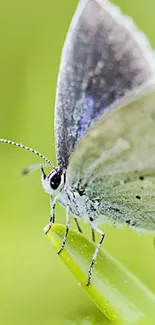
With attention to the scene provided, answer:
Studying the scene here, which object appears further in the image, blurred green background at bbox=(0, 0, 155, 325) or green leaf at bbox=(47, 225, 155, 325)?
blurred green background at bbox=(0, 0, 155, 325)

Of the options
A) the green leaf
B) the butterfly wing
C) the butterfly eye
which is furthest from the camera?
the butterfly eye

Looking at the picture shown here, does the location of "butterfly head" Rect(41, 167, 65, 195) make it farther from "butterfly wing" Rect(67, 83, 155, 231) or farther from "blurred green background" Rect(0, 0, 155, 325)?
"blurred green background" Rect(0, 0, 155, 325)

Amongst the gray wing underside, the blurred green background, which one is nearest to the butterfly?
the gray wing underside

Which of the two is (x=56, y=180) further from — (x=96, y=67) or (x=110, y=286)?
(x=110, y=286)

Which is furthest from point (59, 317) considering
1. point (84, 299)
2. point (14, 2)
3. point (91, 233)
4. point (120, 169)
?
point (14, 2)

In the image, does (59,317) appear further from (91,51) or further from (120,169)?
(91,51)

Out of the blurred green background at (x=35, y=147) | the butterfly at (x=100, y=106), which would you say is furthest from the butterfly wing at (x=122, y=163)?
the blurred green background at (x=35, y=147)

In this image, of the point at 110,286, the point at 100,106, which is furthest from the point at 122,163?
the point at 110,286
